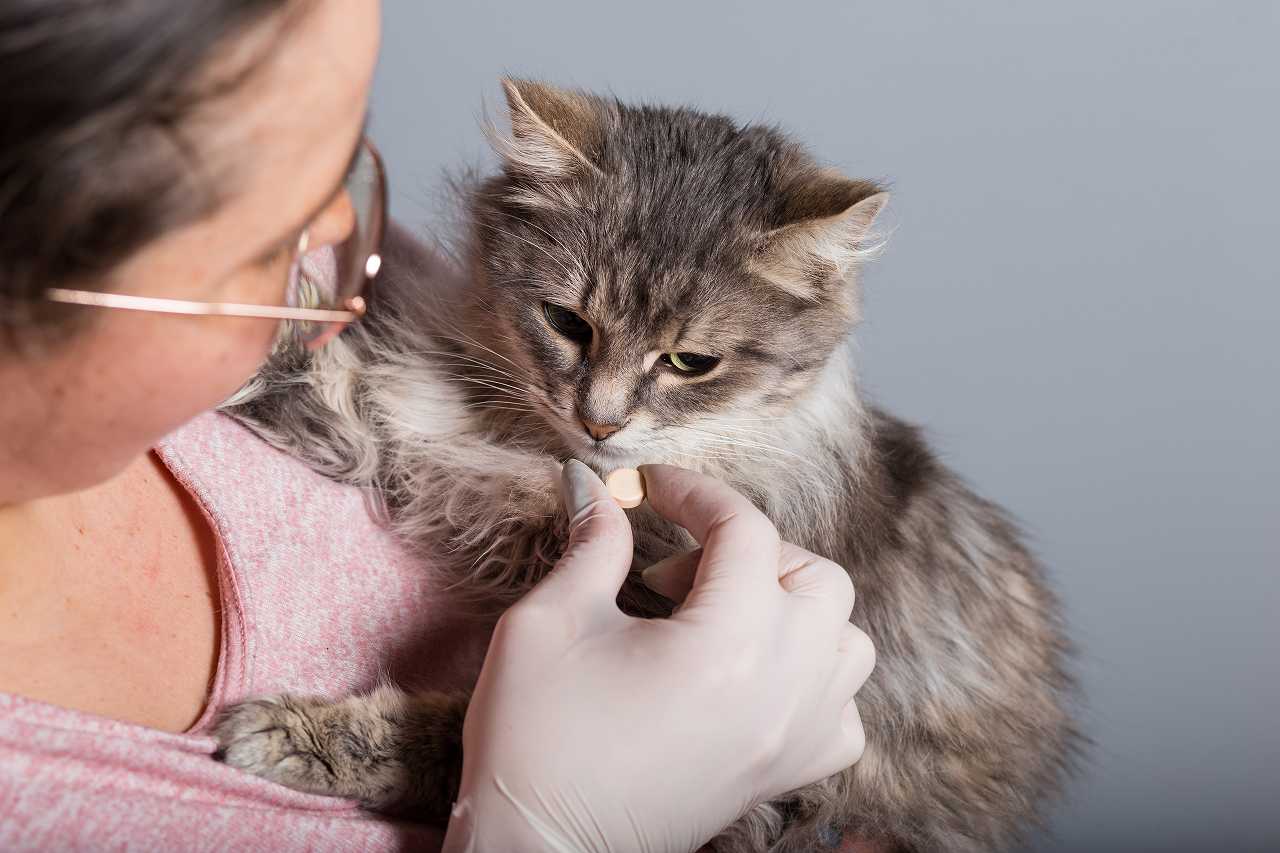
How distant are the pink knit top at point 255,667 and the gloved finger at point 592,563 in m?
0.31

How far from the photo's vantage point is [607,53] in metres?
2.32

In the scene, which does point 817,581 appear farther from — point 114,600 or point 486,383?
point 114,600

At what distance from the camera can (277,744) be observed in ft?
3.75

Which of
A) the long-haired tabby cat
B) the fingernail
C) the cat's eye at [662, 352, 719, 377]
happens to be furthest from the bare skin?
the cat's eye at [662, 352, 719, 377]

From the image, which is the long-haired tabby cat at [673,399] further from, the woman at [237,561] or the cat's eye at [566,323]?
the woman at [237,561]

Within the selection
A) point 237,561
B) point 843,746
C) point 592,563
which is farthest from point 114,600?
point 843,746

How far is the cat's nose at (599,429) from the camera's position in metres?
1.48

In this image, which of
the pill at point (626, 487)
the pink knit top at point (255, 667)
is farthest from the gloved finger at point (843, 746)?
the pink knit top at point (255, 667)

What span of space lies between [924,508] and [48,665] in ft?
4.29

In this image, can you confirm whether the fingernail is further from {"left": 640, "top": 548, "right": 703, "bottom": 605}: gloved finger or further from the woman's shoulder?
the woman's shoulder

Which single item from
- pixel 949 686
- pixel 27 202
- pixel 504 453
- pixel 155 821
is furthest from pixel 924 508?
pixel 27 202

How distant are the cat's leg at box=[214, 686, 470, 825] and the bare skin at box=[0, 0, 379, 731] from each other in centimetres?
10

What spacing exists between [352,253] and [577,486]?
43 cm

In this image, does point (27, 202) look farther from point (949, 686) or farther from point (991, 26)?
point (991, 26)
